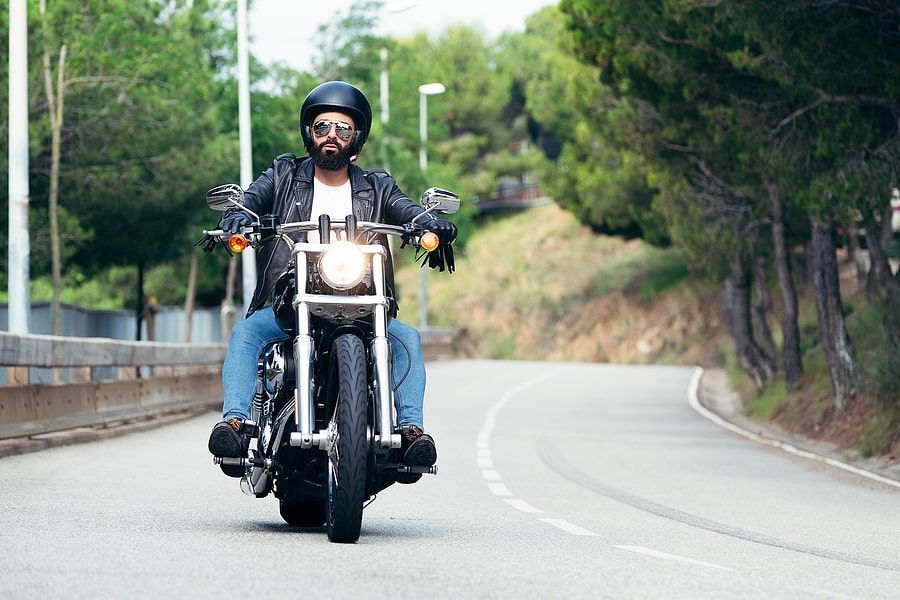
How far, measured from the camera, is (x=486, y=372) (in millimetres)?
46062

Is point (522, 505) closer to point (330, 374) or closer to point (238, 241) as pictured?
point (330, 374)

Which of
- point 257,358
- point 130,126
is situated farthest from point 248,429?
point 130,126

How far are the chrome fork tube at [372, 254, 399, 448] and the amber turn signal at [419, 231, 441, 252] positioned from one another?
1.27ft

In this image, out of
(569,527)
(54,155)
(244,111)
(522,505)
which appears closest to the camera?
(569,527)

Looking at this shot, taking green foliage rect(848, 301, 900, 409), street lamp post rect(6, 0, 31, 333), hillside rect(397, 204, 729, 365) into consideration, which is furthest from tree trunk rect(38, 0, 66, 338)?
hillside rect(397, 204, 729, 365)

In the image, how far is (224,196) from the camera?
8.72 metres

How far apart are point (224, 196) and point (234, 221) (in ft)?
0.45

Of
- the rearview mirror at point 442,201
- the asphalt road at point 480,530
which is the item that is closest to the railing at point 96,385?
the asphalt road at point 480,530

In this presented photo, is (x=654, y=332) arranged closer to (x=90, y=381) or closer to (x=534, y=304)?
(x=534, y=304)

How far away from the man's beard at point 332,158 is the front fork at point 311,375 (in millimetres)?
737

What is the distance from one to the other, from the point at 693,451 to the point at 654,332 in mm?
45266

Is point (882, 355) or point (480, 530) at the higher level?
point (882, 355)

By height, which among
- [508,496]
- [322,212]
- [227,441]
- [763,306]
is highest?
[322,212]

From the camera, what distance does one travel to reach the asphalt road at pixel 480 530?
725 centimetres
